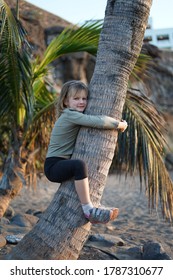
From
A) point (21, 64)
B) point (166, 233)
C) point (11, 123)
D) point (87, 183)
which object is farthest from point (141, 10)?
point (166, 233)

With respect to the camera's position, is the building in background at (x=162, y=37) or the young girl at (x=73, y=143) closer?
the young girl at (x=73, y=143)

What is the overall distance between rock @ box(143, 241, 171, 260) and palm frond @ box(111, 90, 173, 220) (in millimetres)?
407

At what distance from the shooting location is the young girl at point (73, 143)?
9.78ft

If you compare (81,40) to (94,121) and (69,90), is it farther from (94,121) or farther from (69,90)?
(94,121)

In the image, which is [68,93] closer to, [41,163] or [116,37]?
[116,37]

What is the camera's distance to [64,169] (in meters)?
3.10

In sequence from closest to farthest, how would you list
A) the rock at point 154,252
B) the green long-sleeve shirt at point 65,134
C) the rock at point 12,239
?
the green long-sleeve shirt at point 65,134
the rock at point 154,252
the rock at point 12,239

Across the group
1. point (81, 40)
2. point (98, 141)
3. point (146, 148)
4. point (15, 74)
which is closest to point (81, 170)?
point (98, 141)

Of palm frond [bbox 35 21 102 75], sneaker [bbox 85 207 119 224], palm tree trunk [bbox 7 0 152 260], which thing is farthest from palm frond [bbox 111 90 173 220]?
sneaker [bbox 85 207 119 224]

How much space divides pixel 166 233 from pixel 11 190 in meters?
2.62

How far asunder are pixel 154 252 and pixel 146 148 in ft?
3.97

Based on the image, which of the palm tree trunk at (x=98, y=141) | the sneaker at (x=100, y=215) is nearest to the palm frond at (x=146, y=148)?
the palm tree trunk at (x=98, y=141)

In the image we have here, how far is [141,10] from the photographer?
3.31 meters

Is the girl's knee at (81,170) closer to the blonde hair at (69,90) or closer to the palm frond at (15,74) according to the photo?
the blonde hair at (69,90)
